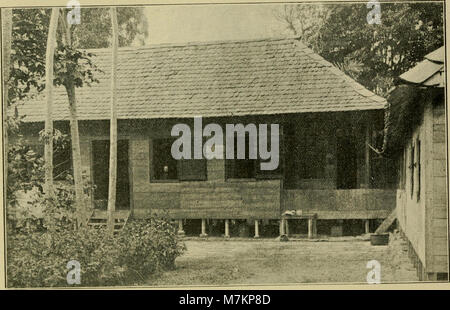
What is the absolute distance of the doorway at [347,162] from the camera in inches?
415

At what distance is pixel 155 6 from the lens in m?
9.34

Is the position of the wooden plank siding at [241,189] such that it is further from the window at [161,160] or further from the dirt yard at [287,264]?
the dirt yard at [287,264]

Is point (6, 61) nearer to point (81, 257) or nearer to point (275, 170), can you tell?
point (81, 257)

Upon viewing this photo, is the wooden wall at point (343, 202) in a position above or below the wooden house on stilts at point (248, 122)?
below

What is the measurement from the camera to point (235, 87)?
34.9 ft

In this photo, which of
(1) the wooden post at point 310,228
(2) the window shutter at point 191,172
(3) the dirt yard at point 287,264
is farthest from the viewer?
(2) the window shutter at point 191,172

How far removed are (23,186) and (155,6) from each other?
2.98 m

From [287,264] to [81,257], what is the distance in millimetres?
2738

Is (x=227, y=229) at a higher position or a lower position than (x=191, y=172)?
lower

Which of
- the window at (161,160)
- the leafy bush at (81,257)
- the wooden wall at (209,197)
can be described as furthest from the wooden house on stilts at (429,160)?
the window at (161,160)

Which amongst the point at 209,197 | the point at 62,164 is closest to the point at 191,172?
the point at 209,197

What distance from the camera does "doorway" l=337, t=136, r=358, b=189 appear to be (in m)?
10.5

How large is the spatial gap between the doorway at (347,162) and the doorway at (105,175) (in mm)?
3249
